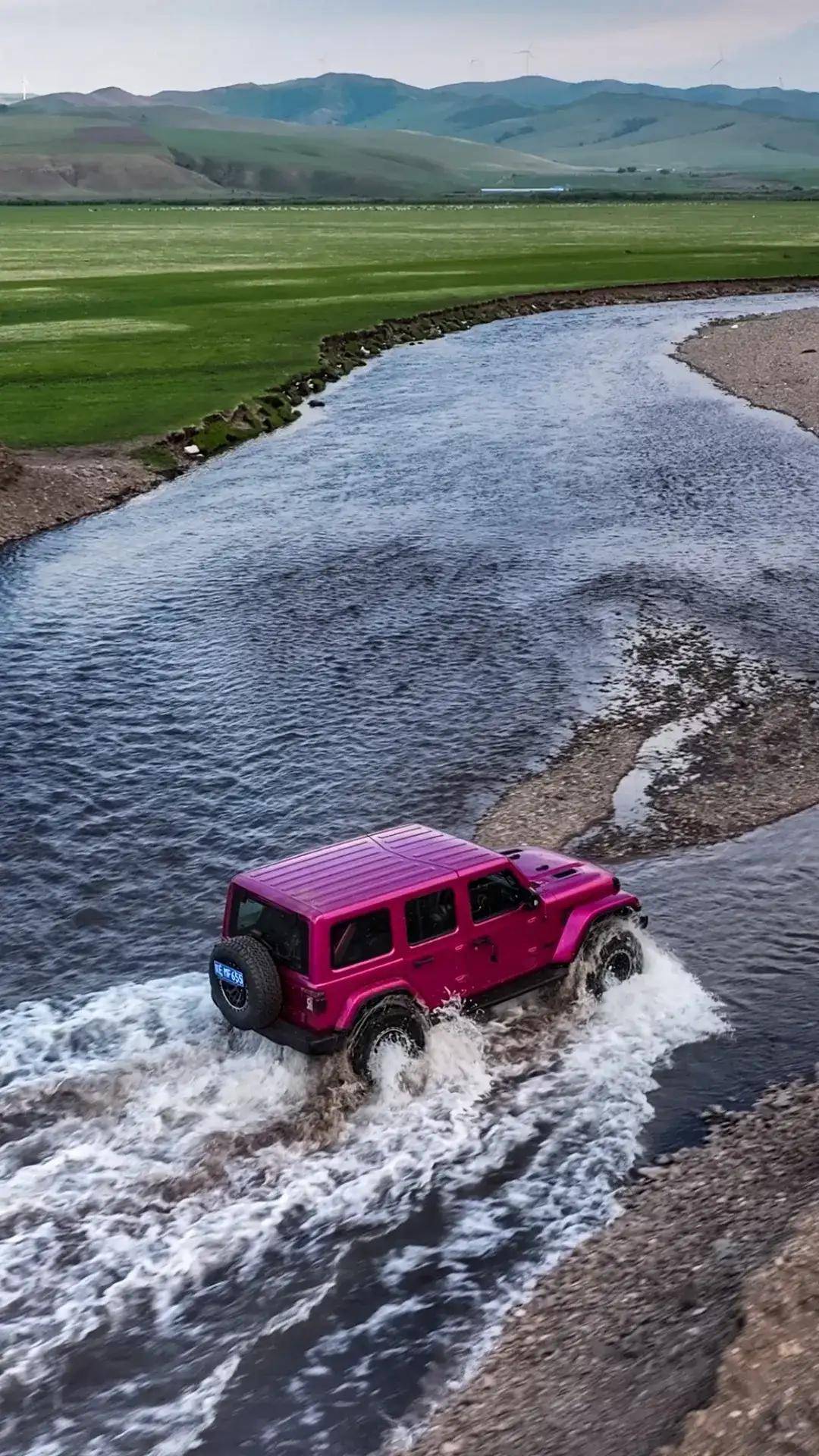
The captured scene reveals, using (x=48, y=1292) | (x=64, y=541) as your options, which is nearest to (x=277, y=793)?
(x=48, y=1292)

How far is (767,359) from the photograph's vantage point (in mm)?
85312

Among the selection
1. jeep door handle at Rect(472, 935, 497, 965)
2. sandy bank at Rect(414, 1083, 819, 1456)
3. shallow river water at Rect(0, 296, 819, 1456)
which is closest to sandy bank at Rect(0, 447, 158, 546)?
shallow river water at Rect(0, 296, 819, 1456)

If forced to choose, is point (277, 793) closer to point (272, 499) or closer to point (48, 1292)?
point (48, 1292)

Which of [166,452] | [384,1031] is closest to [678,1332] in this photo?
[384,1031]

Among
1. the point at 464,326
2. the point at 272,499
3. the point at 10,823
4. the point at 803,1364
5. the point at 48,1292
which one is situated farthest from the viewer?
the point at 464,326

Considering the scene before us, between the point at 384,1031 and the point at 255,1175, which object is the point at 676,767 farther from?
the point at 255,1175

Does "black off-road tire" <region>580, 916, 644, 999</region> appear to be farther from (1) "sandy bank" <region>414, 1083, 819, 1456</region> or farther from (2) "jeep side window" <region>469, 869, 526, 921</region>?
(1) "sandy bank" <region>414, 1083, 819, 1456</region>

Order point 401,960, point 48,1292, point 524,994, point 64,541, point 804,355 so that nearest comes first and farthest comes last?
point 48,1292 → point 401,960 → point 524,994 → point 64,541 → point 804,355

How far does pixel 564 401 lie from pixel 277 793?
51.9 meters

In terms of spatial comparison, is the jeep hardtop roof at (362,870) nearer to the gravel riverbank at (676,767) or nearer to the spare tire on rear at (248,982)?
the spare tire on rear at (248,982)

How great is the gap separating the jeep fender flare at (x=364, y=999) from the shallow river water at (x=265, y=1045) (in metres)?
0.87

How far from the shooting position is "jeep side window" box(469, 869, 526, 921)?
19500mm

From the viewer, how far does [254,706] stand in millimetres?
33344

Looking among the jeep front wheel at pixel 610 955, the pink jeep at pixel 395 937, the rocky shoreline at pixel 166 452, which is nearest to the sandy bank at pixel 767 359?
the rocky shoreline at pixel 166 452
